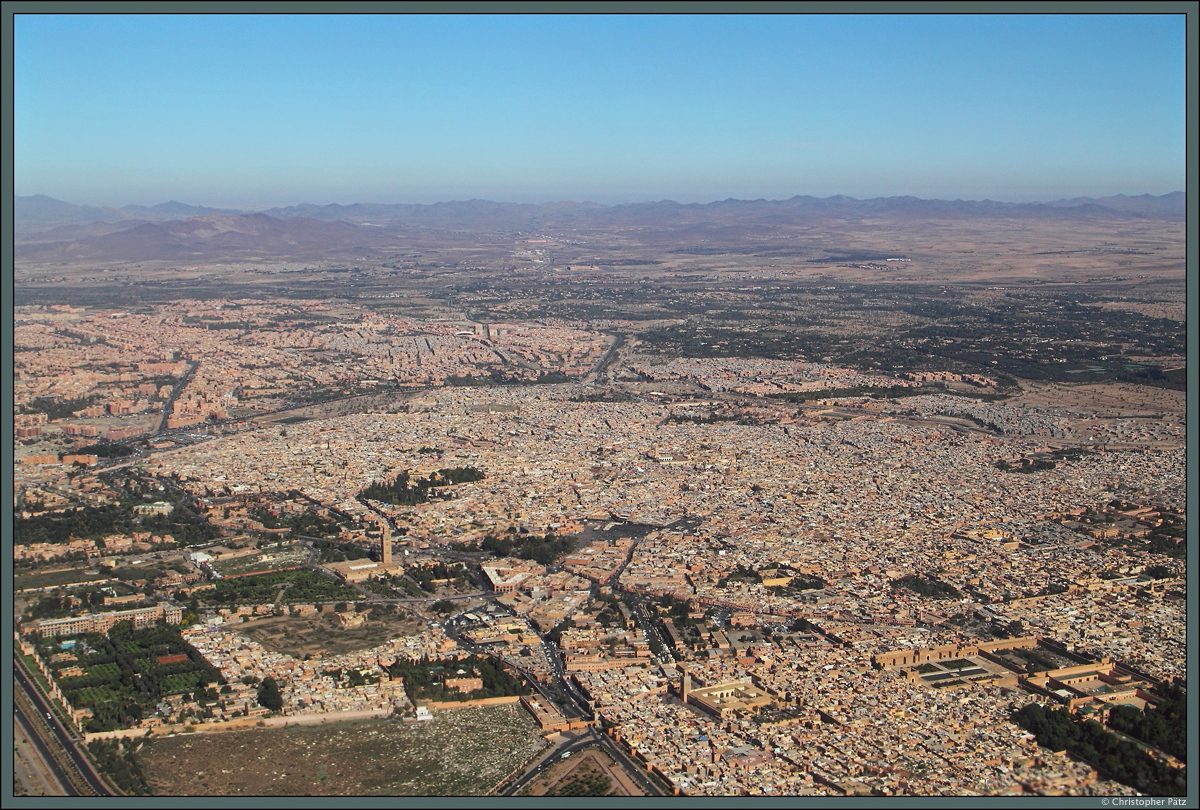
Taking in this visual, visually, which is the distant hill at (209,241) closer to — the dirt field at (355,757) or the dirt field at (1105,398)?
the dirt field at (1105,398)

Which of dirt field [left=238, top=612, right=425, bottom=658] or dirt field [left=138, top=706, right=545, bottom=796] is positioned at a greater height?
dirt field [left=138, top=706, right=545, bottom=796]

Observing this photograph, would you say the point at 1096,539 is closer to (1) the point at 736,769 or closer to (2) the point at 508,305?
(1) the point at 736,769

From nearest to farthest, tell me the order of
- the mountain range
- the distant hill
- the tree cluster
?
1. the tree cluster
2. the distant hill
3. the mountain range

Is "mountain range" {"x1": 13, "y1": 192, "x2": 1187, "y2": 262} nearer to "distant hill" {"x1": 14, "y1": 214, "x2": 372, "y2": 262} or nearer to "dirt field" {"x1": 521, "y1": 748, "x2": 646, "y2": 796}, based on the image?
"distant hill" {"x1": 14, "y1": 214, "x2": 372, "y2": 262}

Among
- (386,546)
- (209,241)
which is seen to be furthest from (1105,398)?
(209,241)

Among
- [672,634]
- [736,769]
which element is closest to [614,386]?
[672,634]

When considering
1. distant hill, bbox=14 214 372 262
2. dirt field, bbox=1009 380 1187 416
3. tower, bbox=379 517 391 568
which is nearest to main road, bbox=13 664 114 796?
tower, bbox=379 517 391 568

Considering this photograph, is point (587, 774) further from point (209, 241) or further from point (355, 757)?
point (209, 241)
